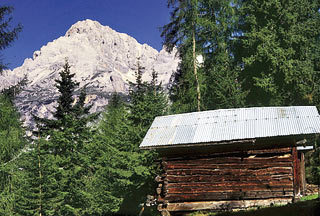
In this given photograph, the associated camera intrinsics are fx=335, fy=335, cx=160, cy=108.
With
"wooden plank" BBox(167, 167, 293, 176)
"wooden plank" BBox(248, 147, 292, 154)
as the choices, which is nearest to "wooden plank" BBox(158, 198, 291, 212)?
"wooden plank" BBox(167, 167, 293, 176)

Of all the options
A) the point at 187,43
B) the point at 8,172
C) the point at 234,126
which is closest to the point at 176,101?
the point at 187,43

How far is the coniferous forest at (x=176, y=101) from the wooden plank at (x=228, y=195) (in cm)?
744

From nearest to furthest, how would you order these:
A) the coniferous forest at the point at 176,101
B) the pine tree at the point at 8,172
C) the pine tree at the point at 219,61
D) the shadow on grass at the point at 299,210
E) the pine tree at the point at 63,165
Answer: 1. the shadow on grass at the point at 299,210
2. the pine tree at the point at 8,172
3. the pine tree at the point at 63,165
4. the coniferous forest at the point at 176,101
5. the pine tree at the point at 219,61

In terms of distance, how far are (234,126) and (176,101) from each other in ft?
45.4

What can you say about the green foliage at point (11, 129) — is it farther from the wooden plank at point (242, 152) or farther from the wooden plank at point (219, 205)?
the wooden plank at point (219, 205)

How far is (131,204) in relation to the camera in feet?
88.3

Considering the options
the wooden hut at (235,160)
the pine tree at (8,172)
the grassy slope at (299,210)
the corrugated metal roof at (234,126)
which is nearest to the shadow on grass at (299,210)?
the grassy slope at (299,210)

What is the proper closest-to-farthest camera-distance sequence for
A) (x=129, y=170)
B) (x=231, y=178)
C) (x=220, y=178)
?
Answer: 1. (x=231, y=178)
2. (x=220, y=178)
3. (x=129, y=170)

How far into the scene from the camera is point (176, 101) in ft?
97.3

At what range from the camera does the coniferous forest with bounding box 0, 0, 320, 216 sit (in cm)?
2492

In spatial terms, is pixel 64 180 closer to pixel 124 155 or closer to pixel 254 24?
pixel 124 155

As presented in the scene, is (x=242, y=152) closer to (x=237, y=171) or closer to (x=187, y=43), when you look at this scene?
(x=237, y=171)

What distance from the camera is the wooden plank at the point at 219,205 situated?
14948 mm

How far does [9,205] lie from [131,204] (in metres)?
9.45
